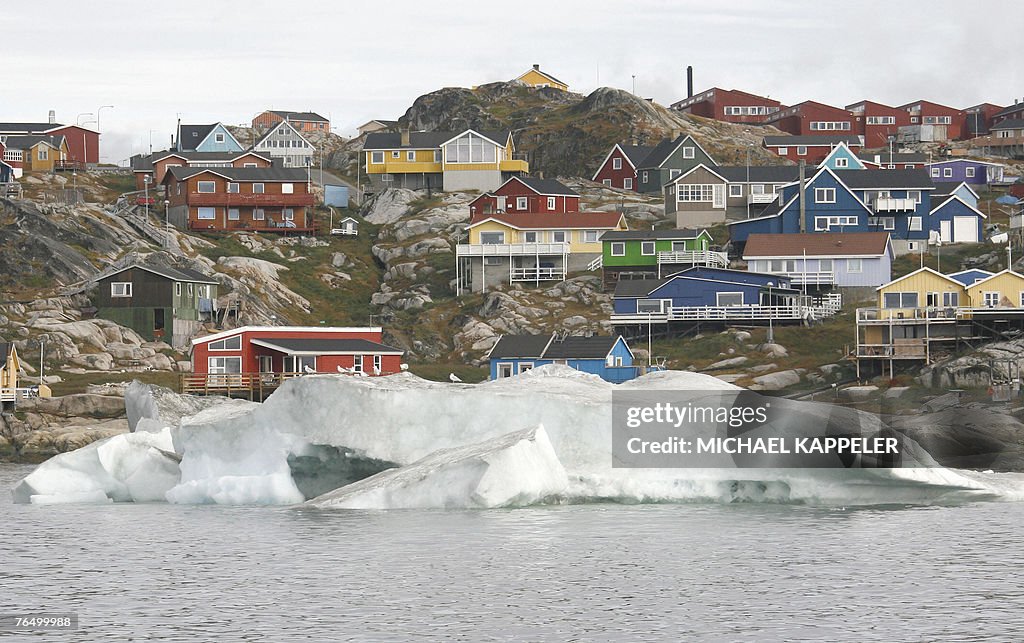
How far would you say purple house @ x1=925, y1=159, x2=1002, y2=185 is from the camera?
135 meters

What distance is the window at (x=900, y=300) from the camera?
78.9 m

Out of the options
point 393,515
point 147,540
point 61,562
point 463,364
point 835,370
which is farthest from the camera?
point 463,364

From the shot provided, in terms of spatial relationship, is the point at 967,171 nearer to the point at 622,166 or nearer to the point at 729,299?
the point at 622,166

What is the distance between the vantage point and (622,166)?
427 ft

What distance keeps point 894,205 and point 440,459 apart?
7166 centimetres

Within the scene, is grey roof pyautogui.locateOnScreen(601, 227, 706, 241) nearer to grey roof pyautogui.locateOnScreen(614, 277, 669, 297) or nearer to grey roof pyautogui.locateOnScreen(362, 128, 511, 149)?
grey roof pyautogui.locateOnScreen(614, 277, 669, 297)

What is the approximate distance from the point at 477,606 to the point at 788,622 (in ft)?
19.9

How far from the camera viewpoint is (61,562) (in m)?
34.4

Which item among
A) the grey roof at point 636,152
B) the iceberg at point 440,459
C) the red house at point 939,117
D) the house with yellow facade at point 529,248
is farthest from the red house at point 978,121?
the iceberg at point 440,459

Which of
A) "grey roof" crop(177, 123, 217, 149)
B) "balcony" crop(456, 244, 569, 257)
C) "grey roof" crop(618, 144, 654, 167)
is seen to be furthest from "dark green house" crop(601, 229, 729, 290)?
"grey roof" crop(177, 123, 217, 149)

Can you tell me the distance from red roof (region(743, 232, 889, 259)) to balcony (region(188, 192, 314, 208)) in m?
35.6

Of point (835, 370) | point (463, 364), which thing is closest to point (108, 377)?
point (463, 364)

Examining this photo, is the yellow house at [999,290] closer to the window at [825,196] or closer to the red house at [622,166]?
the window at [825,196]

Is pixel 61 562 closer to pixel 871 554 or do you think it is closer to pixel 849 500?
pixel 871 554
